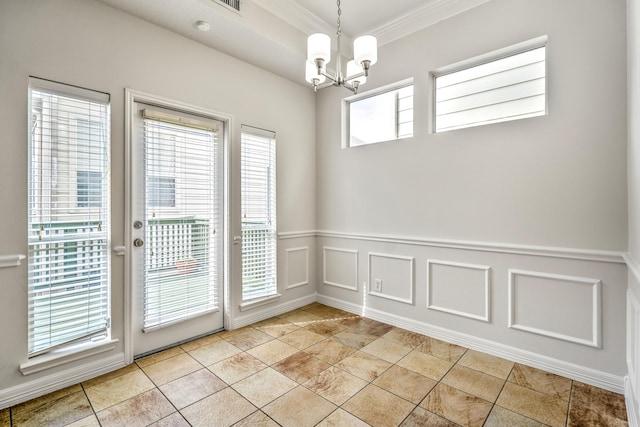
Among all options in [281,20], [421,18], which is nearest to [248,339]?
[281,20]

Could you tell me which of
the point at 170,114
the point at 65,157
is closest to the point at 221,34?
the point at 170,114

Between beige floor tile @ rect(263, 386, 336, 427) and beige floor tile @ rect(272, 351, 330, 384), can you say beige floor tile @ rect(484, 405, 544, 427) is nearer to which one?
beige floor tile @ rect(263, 386, 336, 427)

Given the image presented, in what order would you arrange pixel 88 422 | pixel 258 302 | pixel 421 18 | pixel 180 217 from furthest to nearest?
pixel 258 302
pixel 421 18
pixel 180 217
pixel 88 422

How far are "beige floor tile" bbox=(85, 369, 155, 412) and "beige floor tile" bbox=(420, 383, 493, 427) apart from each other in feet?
6.37

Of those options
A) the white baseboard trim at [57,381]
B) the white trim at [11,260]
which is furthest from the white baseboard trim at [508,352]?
the white trim at [11,260]

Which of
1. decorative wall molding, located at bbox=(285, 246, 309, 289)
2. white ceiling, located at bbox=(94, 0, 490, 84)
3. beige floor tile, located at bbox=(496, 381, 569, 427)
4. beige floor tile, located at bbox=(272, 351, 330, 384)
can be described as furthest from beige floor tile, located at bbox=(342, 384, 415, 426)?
white ceiling, located at bbox=(94, 0, 490, 84)

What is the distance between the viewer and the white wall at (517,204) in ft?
7.11

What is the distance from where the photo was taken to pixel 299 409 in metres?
1.98

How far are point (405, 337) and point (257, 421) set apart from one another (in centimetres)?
168

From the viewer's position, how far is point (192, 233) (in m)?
2.93

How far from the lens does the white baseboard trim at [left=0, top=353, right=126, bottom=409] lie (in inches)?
78.2

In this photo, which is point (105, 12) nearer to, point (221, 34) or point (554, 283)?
point (221, 34)

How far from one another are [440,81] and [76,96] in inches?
121

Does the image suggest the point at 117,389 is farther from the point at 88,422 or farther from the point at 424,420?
the point at 424,420
